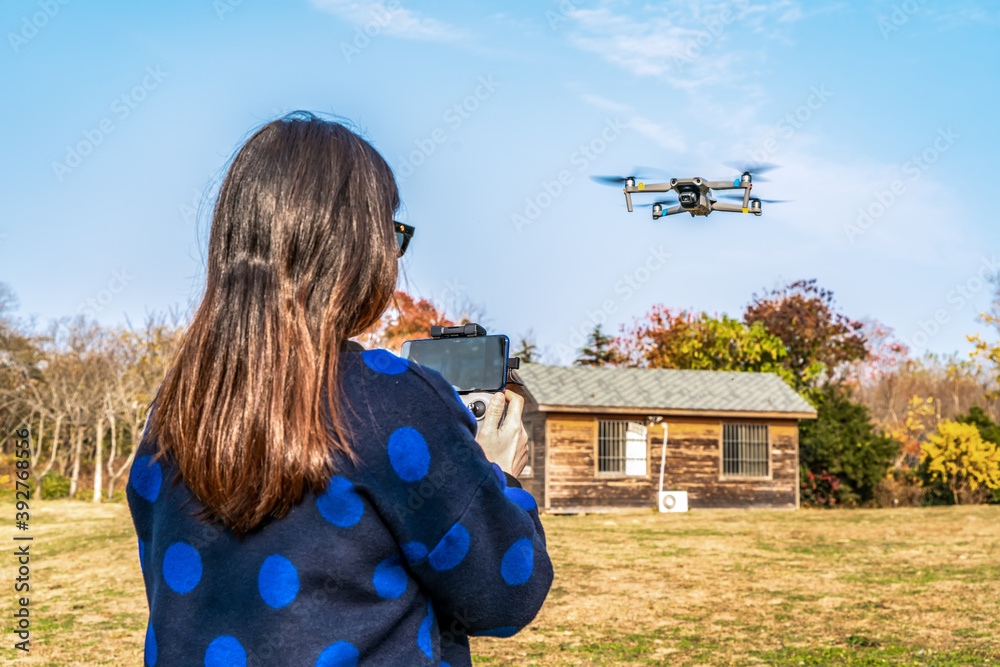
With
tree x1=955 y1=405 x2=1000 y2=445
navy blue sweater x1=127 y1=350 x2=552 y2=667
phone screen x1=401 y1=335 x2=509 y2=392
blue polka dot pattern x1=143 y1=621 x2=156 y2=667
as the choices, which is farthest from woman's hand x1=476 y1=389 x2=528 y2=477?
tree x1=955 y1=405 x2=1000 y2=445

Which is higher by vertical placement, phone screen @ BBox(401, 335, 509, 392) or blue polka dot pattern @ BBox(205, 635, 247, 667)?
phone screen @ BBox(401, 335, 509, 392)

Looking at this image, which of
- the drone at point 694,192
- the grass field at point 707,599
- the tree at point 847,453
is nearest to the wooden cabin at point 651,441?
the tree at point 847,453

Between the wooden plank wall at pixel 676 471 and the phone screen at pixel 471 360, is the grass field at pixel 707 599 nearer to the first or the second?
the wooden plank wall at pixel 676 471

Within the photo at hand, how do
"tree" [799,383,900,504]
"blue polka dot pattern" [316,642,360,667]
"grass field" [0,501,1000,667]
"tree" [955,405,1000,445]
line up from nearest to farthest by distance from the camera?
"blue polka dot pattern" [316,642,360,667] < "grass field" [0,501,1000,667] < "tree" [955,405,1000,445] < "tree" [799,383,900,504]

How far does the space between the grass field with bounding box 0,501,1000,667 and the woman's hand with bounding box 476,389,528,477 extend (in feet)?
16.2

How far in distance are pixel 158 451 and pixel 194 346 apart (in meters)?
0.19

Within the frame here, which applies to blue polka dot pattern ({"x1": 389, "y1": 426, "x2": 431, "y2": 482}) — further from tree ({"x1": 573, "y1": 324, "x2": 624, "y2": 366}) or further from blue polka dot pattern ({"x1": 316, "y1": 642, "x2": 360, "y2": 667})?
tree ({"x1": 573, "y1": 324, "x2": 624, "y2": 366})

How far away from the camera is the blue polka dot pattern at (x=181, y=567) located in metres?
1.28

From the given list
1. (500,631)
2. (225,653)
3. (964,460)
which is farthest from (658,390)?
(225,653)

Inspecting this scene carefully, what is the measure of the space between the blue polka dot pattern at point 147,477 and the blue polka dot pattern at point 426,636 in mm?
474

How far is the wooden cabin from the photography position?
2055cm

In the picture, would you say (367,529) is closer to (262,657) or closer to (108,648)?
(262,657)

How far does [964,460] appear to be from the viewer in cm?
2253

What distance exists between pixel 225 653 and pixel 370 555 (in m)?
0.26
